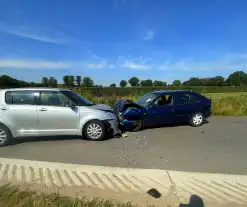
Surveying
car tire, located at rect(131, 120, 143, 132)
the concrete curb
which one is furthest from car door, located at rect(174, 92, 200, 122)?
the concrete curb

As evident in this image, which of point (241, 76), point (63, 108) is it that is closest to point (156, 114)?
point (63, 108)

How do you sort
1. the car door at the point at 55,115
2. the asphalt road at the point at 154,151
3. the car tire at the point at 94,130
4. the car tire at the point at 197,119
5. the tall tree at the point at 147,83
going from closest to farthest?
the asphalt road at the point at 154,151, the car door at the point at 55,115, the car tire at the point at 94,130, the car tire at the point at 197,119, the tall tree at the point at 147,83

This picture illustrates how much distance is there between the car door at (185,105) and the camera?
862 centimetres

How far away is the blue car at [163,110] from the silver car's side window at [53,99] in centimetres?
228

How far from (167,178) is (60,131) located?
3716mm

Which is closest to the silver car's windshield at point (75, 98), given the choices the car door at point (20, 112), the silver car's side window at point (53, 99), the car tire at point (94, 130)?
the silver car's side window at point (53, 99)

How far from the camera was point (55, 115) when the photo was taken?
648 centimetres

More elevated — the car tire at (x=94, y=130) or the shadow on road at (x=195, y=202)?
the car tire at (x=94, y=130)

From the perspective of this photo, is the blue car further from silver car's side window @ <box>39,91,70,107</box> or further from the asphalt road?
silver car's side window @ <box>39,91,70,107</box>

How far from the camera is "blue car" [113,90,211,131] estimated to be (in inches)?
318

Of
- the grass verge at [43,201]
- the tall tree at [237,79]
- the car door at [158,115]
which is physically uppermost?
the tall tree at [237,79]

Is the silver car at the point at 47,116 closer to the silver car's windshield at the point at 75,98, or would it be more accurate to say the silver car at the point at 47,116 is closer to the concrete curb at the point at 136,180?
the silver car's windshield at the point at 75,98

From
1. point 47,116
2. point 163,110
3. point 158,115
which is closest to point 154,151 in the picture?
point 158,115

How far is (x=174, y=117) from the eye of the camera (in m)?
8.54
